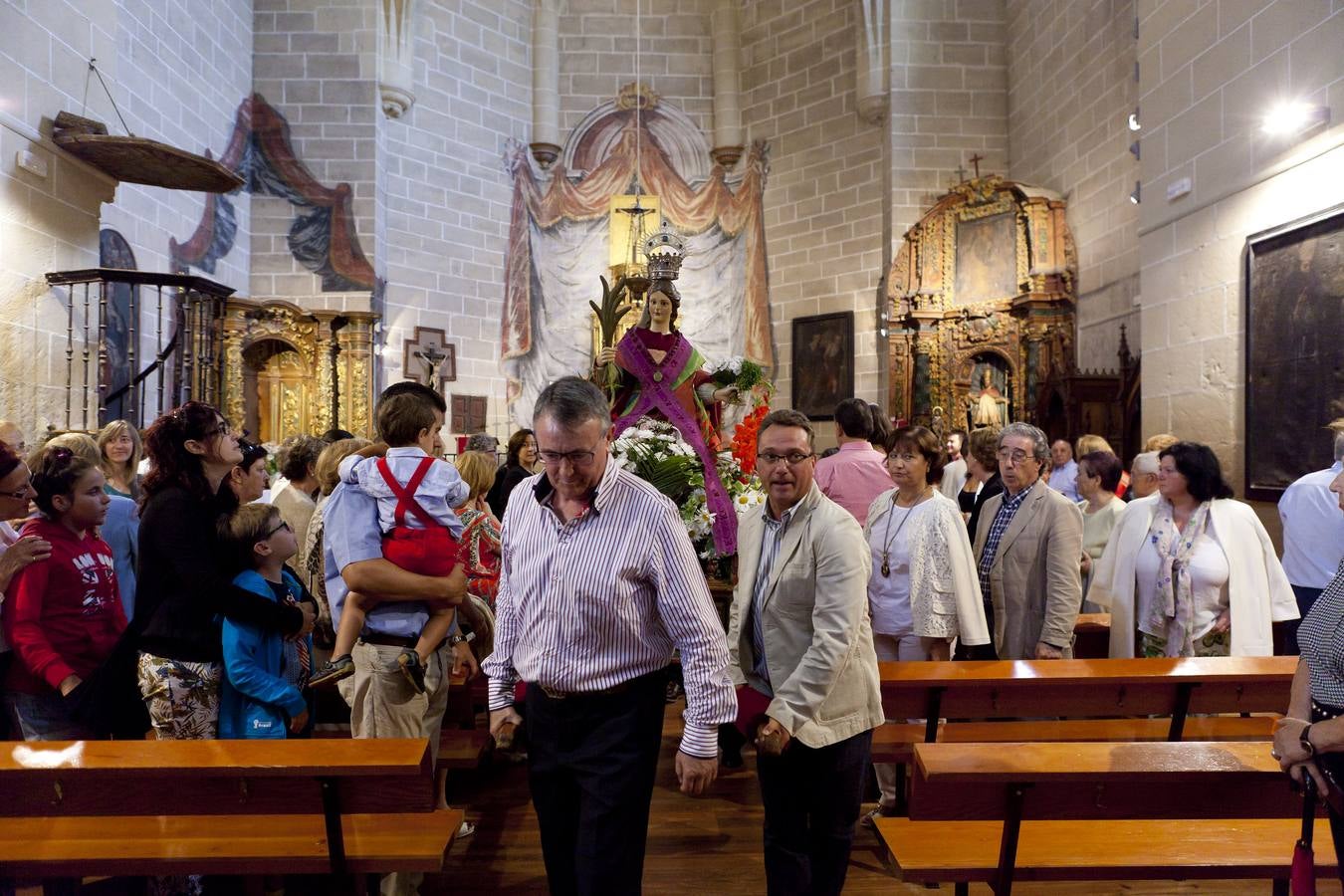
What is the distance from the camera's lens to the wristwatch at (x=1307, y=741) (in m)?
1.87

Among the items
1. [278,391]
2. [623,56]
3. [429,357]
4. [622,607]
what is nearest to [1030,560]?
[622,607]

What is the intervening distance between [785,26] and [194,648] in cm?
1393

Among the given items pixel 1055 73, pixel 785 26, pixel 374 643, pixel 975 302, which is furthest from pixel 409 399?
pixel 785 26

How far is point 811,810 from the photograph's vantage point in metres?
2.39

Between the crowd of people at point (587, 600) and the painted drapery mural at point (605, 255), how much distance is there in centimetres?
1017

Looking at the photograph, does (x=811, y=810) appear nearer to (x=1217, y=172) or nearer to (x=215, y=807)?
(x=215, y=807)

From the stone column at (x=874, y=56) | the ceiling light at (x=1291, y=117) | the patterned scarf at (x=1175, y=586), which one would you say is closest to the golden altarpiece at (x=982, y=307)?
the stone column at (x=874, y=56)

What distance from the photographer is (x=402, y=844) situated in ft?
7.89

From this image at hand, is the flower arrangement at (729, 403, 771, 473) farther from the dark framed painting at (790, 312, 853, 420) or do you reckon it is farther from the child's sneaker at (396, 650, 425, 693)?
the dark framed painting at (790, 312, 853, 420)

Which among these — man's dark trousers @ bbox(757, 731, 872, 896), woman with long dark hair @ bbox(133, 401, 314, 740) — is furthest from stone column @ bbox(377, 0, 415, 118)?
Result: man's dark trousers @ bbox(757, 731, 872, 896)

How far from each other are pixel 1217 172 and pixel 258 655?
6.21 meters

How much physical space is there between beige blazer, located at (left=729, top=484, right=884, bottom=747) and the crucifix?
10.4 metres

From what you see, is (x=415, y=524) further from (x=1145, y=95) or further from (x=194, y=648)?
(x=1145, y=95)

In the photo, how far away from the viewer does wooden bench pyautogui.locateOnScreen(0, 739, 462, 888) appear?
225cm
